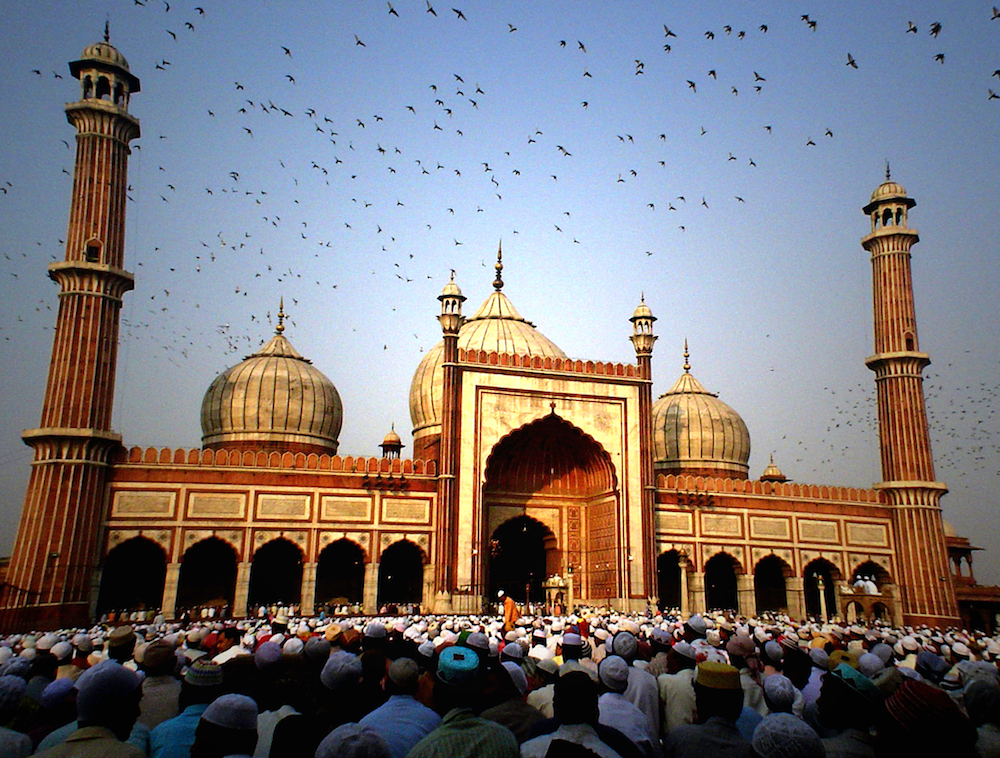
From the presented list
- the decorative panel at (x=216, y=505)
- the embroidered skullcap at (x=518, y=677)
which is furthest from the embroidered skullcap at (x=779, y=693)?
the decorative panel at (x=216, y=505)

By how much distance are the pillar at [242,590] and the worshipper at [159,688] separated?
19832 mm

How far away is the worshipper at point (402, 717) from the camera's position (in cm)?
391

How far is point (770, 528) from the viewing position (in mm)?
30453

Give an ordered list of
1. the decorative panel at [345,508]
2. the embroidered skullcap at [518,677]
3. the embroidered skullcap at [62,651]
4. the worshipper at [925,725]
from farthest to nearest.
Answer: the decorative panel at [345,508] → the embroidered skullcap at [62,651] → the embroidered skullcap at [518,677] → the worshipper at [925,725]

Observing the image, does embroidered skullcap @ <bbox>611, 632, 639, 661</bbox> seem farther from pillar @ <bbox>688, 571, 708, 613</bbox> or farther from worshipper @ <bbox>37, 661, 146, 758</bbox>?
pillar @ <bbox>688, 571, 708, 613</bbox>

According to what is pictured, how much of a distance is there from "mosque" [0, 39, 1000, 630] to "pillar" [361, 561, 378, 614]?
5 centimetres

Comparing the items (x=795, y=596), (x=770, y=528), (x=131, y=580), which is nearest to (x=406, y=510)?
(x=131, y=580)

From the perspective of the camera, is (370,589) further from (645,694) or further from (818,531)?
(645,694)

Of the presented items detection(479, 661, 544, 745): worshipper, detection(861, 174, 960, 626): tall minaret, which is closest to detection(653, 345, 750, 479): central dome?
detection(861, 174, 960, 626): tall minaret

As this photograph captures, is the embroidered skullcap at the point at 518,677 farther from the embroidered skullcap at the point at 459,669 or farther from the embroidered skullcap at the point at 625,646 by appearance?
the embroidered skullcap at the point at 459,669

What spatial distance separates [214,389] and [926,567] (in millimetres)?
26818

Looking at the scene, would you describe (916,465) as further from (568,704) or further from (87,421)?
(568,704)

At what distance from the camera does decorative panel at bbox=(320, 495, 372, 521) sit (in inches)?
1015

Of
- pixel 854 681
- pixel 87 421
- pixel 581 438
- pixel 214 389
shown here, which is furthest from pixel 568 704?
pixel 214 389
